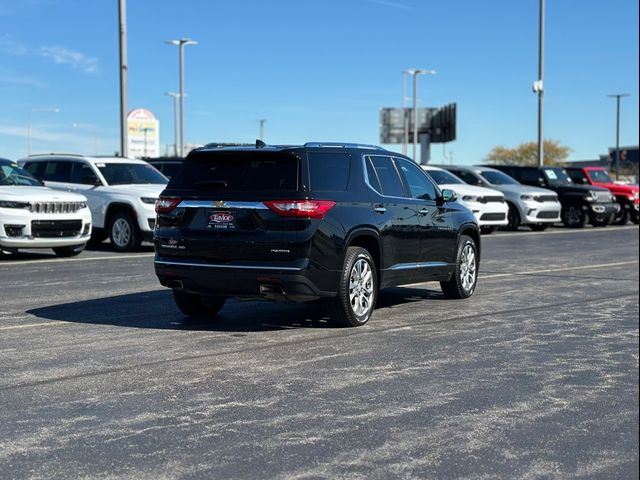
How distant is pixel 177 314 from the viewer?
30.9 ft

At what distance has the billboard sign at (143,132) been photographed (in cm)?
9481

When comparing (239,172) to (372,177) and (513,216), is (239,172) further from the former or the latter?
(513,216)

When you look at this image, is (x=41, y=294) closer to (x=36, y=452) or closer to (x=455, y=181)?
(x=36, y=452)

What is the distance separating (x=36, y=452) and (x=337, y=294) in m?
4.07

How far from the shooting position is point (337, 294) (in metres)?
8.37

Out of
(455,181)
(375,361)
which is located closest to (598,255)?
(455,181)

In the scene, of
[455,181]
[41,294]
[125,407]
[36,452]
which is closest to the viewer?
[36,452]

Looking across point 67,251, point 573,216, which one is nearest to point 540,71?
point 573,216

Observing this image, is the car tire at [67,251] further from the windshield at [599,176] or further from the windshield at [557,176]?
the windshield at [599,176]

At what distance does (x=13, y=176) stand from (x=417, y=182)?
890cm

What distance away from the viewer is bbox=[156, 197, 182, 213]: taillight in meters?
8.56

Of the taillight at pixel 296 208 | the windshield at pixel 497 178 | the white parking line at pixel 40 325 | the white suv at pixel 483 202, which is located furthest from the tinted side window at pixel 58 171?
the windshield at pixel 497 178

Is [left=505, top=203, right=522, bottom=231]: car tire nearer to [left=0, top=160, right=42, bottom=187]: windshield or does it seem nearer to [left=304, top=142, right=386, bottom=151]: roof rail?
[left=0, top=160, right=42, bottom=187]: windshield

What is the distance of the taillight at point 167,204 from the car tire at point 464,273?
3.61 metres
